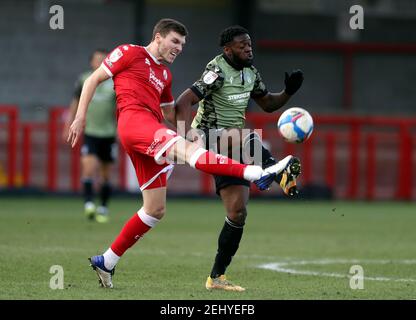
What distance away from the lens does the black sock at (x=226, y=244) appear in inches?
354

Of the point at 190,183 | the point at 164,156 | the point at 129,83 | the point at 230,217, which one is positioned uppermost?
the point at 129,83

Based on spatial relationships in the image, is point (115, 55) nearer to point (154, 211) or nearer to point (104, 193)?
point (154, 211)

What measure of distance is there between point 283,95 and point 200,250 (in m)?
3.63

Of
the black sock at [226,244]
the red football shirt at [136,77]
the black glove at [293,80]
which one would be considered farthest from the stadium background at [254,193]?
the black glove at [293,80]

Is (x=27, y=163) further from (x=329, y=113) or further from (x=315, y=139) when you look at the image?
(x=329, y=113)

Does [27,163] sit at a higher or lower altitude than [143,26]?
lower

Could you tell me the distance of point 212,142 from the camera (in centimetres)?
906

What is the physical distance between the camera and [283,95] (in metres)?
9.41

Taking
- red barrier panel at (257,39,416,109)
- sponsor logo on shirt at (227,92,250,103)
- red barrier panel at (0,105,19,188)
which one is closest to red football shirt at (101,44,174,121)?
sponsor logo on shirt at (227,92,250,103)

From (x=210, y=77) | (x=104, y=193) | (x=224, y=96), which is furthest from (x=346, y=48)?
(x=210, y=77)
